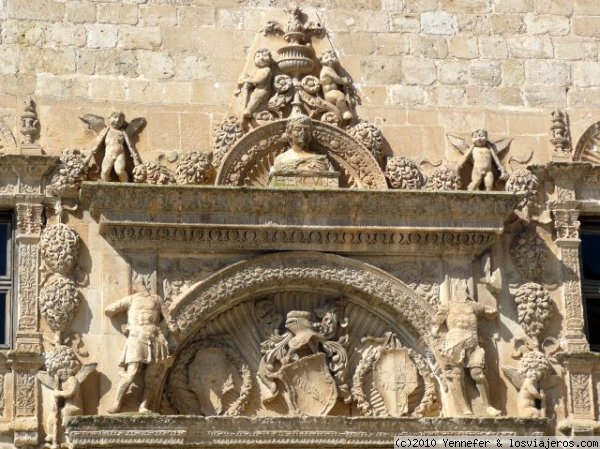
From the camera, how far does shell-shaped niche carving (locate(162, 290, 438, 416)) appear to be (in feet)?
49.8

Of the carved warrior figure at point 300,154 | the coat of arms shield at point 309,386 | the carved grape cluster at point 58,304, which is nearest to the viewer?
the carved grape cluster at point 58,304

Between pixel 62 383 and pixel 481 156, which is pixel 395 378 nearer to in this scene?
pixel 481 156

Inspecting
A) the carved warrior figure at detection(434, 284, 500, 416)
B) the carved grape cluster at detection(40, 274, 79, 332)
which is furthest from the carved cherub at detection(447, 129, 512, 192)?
the carved grape cluster at detection(40, 274, 79, 332)

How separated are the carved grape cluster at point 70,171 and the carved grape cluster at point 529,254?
3.76m

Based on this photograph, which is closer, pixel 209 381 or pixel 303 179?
pixel 209 381

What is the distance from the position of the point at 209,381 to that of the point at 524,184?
3.30 m

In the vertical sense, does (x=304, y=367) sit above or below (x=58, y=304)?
below

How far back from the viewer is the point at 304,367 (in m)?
15.3

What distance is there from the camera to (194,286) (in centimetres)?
1524

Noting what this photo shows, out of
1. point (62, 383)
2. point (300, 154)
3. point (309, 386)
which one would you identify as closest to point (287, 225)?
point (300, 154)

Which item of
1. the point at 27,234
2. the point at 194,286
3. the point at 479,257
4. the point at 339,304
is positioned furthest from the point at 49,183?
the point at 479,257

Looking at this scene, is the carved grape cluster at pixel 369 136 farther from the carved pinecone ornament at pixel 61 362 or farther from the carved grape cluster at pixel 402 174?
the carved pinecone ornament at pixel 61 362

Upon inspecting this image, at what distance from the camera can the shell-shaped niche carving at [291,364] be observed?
15164mm

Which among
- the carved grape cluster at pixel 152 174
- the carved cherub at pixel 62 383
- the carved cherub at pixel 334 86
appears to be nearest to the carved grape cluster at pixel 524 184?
the carved cherub at pixel 334 86
